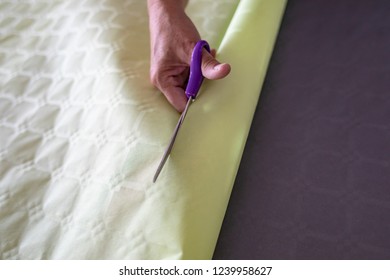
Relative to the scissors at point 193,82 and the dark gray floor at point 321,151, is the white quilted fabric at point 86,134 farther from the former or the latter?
the dark gray floor at point 321,151

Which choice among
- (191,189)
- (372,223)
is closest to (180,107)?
(191,189)

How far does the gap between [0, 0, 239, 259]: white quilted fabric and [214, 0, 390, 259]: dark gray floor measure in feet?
0.55

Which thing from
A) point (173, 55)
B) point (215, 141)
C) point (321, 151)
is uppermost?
point (173, 55)

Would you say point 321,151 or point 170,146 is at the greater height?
point 170,146

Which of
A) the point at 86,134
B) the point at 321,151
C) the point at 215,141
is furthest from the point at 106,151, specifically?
the point at 321,151

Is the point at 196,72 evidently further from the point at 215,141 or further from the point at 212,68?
the point at 215,141

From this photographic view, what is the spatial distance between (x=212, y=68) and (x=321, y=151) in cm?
27

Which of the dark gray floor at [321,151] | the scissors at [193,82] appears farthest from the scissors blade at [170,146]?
the dark gray floor at [321,151]

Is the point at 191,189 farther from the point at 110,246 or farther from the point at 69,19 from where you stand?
the point at 69,19

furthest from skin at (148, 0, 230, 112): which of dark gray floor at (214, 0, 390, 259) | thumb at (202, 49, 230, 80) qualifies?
dark gray floor at (214, 0, 390, 259)

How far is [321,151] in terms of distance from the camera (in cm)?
62

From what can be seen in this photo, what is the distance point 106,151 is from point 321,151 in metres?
0.42
